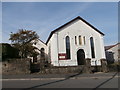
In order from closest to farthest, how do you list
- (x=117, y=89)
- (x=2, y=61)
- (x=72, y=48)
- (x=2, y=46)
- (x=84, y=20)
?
1. (x=117, y=89)
2. (x=2, y=61)
3. (x=2, y=46)
4. (x=72, y=48)
5. (x=84, y=20)

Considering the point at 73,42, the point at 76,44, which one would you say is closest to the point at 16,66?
the point at 73,42

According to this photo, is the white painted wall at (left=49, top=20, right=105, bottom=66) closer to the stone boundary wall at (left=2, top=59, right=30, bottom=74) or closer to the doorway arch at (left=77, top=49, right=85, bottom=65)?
the doorway arch at (left=77, top=49, right=85, bottom=65)

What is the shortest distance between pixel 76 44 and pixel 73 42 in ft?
2.37

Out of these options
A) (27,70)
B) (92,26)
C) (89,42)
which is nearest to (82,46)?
(89,42)

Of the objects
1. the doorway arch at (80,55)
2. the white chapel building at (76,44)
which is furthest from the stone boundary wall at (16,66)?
the doorway arch at (80,55)

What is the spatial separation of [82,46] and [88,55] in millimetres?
2127

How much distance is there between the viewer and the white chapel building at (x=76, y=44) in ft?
85.6

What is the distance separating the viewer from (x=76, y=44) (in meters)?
27.5

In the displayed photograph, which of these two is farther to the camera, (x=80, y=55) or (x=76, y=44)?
(x=80, y=55)

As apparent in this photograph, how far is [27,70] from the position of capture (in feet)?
56.6

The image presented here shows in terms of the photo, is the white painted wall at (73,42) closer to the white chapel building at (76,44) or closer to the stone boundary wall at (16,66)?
the white chapel building at (76,44)

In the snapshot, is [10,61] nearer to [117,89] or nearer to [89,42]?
[117,89]

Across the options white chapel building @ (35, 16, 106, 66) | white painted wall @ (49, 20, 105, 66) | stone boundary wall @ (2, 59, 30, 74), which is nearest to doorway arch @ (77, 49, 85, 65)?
white chapel building @ (35, 16, 106, 66)

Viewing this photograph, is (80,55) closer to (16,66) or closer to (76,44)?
(76,44)
